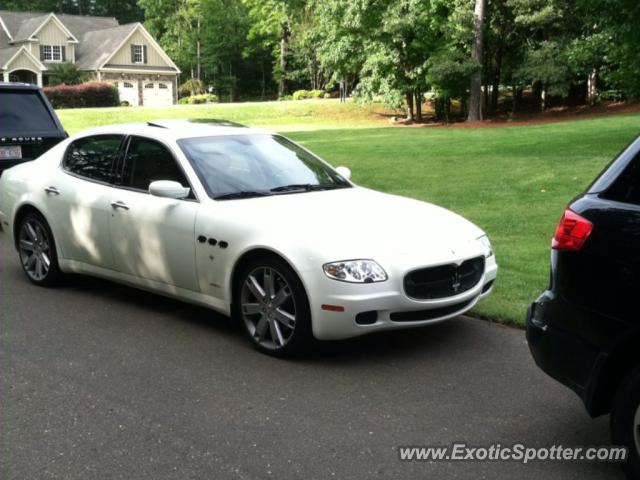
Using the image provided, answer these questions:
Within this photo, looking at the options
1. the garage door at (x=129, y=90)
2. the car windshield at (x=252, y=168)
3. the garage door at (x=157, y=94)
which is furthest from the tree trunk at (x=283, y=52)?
the car windshield at (x=252, y=168)

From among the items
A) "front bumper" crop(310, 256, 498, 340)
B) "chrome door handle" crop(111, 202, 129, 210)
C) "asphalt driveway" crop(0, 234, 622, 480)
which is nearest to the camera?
"asphalt driveway" crop(0, 234, 622, 480)

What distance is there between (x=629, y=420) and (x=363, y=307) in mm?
2010

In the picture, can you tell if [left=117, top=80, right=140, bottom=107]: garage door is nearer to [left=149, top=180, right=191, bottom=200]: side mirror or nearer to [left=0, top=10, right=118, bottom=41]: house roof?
[left=0, top=10, right=118, bottom=41]: house roof

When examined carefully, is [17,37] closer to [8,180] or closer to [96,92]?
[96,92]

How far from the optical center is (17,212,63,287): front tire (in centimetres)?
718

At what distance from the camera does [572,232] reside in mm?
3549

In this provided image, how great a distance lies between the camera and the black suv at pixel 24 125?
10469mm

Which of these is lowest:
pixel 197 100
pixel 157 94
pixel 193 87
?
pixel 197 100

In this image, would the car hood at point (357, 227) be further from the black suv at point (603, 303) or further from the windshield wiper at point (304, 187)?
the black suv at point (603, 303)

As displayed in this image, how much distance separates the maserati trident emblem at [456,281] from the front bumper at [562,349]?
4.66 feet

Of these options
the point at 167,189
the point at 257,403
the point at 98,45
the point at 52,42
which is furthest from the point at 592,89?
the point at 52,42

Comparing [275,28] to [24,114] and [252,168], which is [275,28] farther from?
[252,168]

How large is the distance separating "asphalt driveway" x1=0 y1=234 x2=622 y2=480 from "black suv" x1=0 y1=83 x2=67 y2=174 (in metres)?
4.90

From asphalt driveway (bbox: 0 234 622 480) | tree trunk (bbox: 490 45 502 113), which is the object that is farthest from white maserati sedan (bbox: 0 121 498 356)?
tree trunk (bbox: 490 45 502 113)
